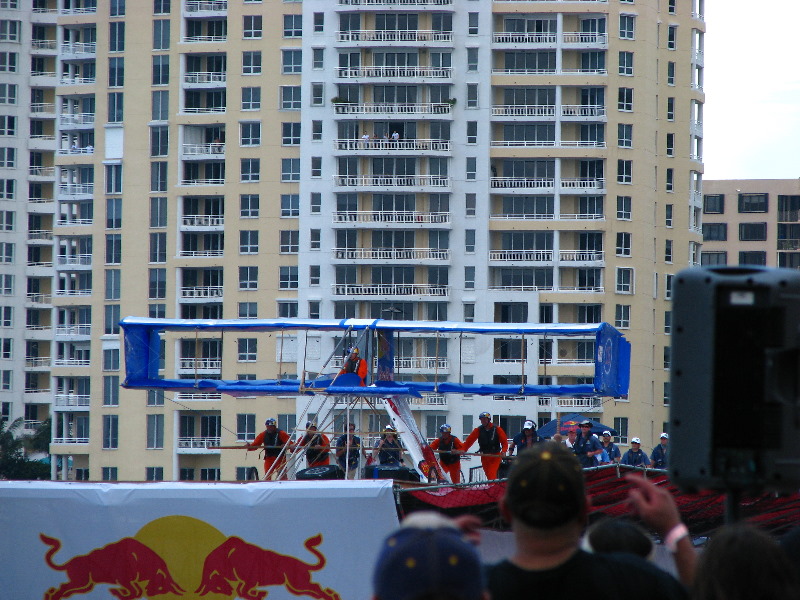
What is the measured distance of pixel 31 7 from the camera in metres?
84.9

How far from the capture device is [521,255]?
68500mm

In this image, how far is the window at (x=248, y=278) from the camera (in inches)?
2724

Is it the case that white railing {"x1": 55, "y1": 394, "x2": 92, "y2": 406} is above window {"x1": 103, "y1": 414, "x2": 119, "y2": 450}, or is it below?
above

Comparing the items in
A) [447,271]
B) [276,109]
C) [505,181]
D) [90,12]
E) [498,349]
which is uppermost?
[90,12]

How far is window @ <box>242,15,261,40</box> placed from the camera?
70562 millimetres

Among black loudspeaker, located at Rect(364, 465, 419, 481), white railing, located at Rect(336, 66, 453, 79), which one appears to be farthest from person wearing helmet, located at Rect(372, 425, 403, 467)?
white railing, located at Rect(336, 66, 453, 79)

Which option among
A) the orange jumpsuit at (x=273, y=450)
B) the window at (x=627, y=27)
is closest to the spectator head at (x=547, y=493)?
the orange jumpsuit at (x=273, y=450)

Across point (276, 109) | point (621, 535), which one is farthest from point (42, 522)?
point (276, 109)

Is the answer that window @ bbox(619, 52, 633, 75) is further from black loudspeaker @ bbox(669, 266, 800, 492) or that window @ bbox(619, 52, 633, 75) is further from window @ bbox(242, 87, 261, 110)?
black loudspeaker @ bbox(669, 266, 800, 492)

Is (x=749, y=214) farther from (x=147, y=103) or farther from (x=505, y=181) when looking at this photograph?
(x=147, y=103)

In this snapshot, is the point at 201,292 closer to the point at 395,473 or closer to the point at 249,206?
the point at 249,206

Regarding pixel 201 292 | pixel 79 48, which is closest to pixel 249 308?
pixel 201 292

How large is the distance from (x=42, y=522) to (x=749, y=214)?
3382 inches

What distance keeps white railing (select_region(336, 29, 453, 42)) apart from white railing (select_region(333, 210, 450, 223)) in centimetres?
1000
